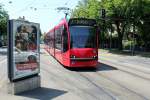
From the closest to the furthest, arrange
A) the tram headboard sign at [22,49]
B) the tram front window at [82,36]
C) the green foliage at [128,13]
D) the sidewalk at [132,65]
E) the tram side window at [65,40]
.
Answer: the tram headboard sign at [22,49]
the sidewalk at [132,65]
the tram front window at [82,36]
the tram side window at [65,40]
the green foliage at [128,13]

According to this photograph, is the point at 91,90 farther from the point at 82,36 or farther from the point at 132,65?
the point at 132,65

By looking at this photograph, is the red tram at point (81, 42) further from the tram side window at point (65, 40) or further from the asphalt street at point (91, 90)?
the asphalt street at point (91, 90)

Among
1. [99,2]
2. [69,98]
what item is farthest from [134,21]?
[69,98]

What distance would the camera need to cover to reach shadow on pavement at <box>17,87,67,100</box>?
41.3 feet

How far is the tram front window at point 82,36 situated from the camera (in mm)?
22844

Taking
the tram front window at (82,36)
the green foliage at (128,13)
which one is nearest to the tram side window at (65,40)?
the tram front window at (82,36)

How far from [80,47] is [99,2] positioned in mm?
38429

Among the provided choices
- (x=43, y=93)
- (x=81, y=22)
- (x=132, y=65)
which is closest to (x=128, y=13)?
(x=132, y=65)

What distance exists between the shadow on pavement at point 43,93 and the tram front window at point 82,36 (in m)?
8.68

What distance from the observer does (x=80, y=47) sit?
22844mm

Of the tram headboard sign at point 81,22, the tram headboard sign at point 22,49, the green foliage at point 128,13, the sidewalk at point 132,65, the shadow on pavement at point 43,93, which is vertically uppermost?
the green foliage at point 128,13

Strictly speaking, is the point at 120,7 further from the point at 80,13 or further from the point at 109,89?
the point at 109,89

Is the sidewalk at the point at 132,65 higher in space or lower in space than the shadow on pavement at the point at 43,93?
lower

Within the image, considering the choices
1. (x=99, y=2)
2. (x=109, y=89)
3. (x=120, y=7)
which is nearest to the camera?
(x=109, y=89)
